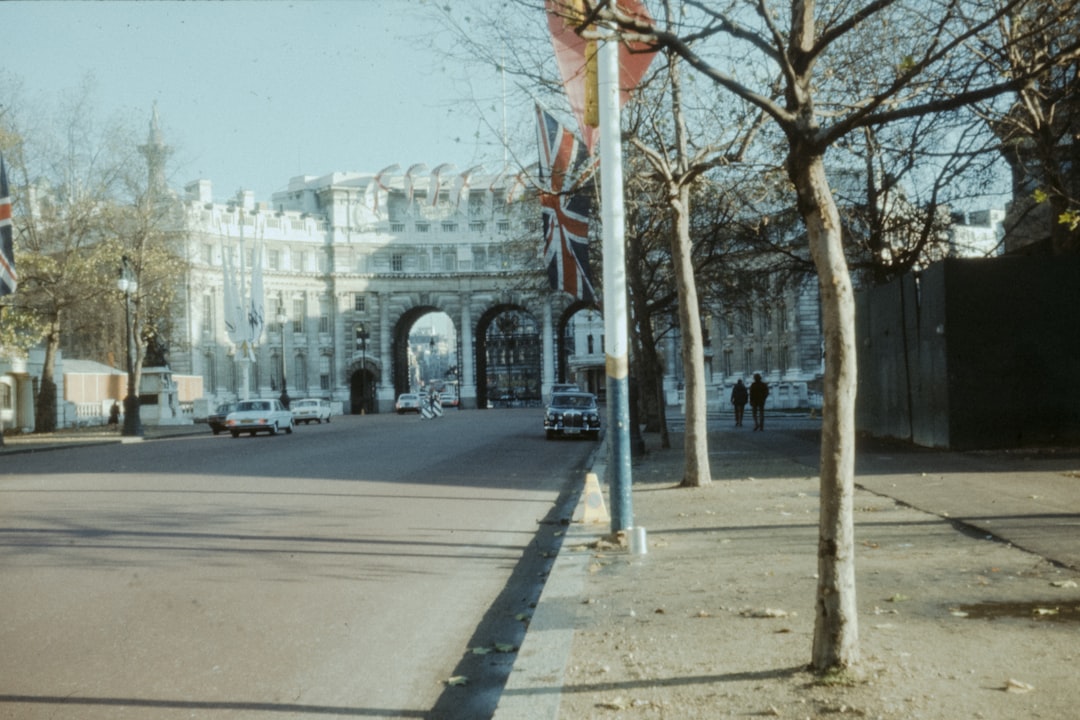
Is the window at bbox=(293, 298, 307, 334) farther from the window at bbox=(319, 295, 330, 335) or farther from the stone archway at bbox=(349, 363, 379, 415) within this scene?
the stone archway at bbox=(349, 363, 379, 415)

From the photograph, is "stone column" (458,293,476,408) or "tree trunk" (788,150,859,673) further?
"stone column" (458,293,476,408)

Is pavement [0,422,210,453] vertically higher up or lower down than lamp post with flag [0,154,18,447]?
lower down

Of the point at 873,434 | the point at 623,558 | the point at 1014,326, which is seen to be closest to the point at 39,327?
the point at 873,434

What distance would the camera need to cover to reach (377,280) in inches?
4540

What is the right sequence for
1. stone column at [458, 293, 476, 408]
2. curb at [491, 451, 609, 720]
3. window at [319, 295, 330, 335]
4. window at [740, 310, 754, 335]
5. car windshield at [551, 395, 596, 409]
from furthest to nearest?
stone column at [458, 293, 476, 408] → window at [319, 295, 330, 335] → window at [740, 310, 754, 335] → car windshield at [551, 395, 596, 409] → curb at [491, 451, 609, 720]

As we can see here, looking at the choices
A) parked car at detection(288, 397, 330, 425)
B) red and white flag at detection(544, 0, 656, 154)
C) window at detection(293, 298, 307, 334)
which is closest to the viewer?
red and white flag at detection(544, 0, 656, 154)

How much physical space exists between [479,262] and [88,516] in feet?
347

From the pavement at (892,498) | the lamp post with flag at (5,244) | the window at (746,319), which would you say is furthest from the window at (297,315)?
the pavement at (892,498)

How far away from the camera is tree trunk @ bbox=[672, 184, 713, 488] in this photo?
16.4 metres

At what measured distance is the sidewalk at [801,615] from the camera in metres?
5.27

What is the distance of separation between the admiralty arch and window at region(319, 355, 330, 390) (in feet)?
0.31

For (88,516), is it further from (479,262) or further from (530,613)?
(479,262)

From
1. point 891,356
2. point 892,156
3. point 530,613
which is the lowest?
point 530,613

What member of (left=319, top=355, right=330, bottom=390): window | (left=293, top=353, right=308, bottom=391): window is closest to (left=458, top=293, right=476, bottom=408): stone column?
(left=319, top=355, right=330, bottom=390): window
